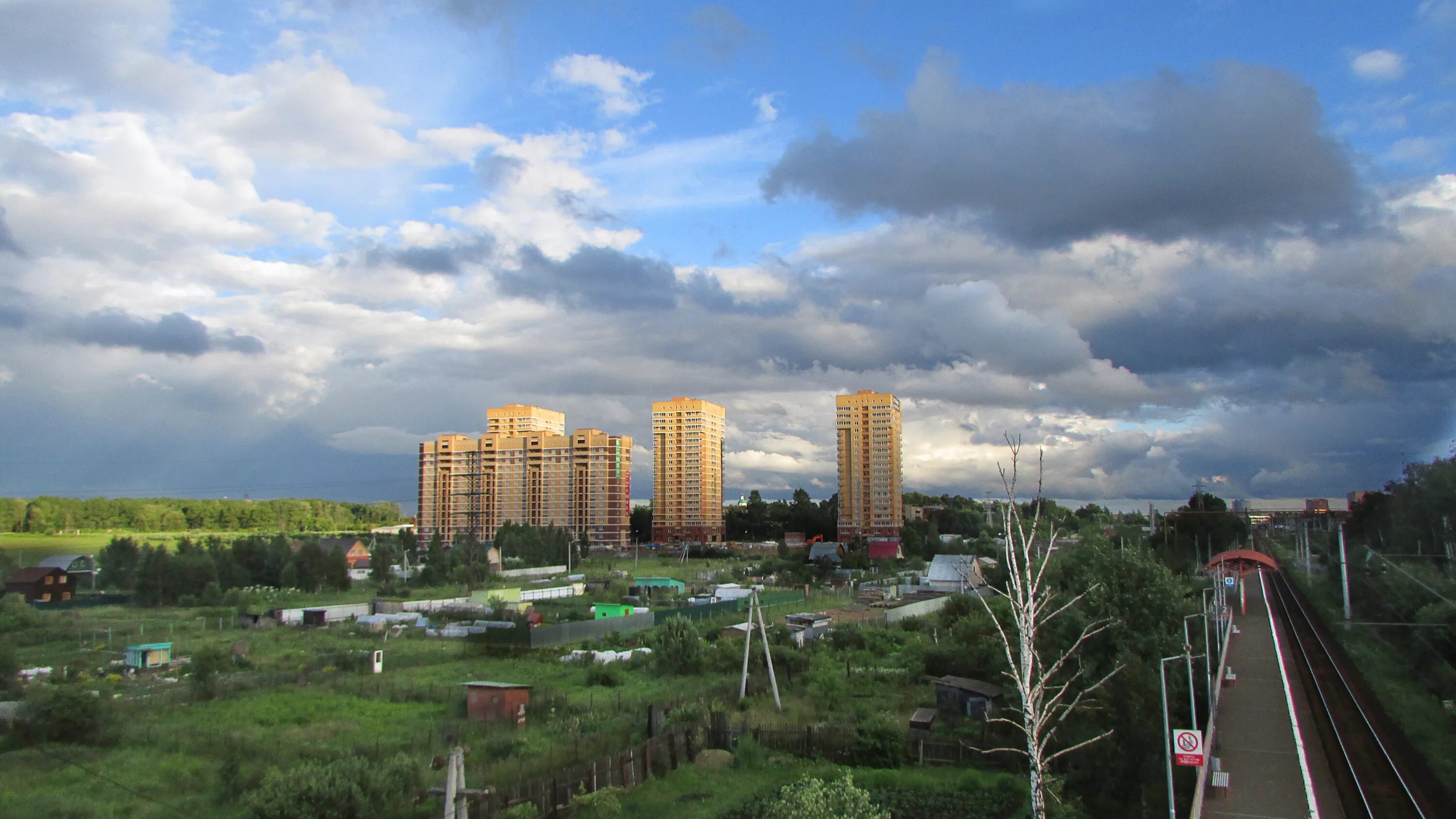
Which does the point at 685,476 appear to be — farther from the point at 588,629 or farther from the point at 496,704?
the point at 496,704

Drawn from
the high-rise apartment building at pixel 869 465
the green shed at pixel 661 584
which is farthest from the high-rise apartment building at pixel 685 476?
the green shed at pixel 661 584

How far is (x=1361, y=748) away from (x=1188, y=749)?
11659mm

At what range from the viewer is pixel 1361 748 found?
19938 mm

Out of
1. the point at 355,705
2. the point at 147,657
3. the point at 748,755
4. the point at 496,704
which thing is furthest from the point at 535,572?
the point at 748,755

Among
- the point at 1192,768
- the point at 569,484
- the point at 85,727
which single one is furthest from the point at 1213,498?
the point at 85,727

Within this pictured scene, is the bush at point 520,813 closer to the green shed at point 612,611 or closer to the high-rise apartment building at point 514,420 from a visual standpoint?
the green shed at point 612,611

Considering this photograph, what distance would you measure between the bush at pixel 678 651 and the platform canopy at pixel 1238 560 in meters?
28.1

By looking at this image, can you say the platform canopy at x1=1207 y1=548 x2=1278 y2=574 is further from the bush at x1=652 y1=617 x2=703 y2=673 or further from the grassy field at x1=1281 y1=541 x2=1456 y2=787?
the bush at x1=652 y1=617 x2=703 y2=673

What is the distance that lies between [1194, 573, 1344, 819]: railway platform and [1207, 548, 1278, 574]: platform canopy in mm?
13192

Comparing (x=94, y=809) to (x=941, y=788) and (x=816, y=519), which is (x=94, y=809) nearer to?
(x=941, y=788)

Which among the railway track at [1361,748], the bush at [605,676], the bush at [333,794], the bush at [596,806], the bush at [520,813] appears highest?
the bush at [333,794]

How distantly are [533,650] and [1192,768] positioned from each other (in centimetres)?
2059

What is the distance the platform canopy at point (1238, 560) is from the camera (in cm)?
4438

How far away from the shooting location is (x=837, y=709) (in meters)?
22.2
